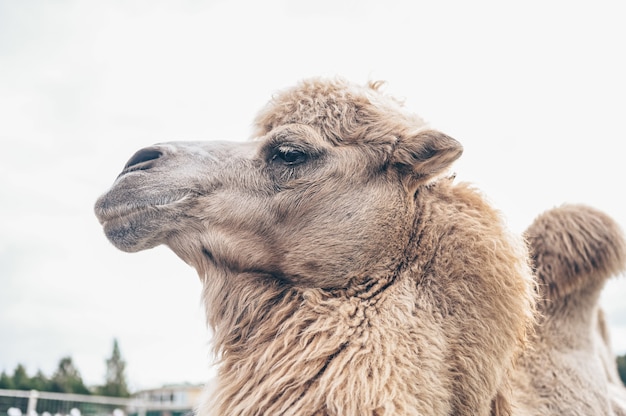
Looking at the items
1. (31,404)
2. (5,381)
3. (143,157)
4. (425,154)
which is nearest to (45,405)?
(31,404)

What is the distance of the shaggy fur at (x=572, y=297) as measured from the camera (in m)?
3.03

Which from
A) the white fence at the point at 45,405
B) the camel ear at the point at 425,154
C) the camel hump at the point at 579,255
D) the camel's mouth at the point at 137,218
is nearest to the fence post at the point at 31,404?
the white fence at the point at 45,405

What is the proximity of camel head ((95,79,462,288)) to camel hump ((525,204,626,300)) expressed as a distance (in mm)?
1225

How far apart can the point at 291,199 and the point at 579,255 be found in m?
1.84

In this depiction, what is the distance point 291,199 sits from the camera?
8.32ft

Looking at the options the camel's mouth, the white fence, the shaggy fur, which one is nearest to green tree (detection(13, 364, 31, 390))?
the white fence

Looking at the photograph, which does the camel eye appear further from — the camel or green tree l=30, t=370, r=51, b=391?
green tree l=30, t=370, r=51, b=391

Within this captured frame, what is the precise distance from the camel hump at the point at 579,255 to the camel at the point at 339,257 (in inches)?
32.0

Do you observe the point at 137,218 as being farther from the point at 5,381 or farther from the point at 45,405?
the point at 5,381

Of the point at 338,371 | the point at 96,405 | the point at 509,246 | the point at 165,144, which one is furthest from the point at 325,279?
the point at 96,405

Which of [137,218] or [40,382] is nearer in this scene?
[137,218]

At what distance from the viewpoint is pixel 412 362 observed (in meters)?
2.11

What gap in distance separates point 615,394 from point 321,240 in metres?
2.50

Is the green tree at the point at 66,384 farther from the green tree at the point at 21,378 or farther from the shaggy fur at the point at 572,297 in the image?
the shaggy fur at the point at 572,297
